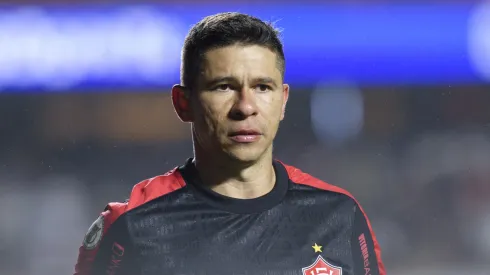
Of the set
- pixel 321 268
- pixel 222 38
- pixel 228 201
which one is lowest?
pixel 321 268

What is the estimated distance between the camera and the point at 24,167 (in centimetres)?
362

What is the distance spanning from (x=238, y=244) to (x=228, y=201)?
0.09 m

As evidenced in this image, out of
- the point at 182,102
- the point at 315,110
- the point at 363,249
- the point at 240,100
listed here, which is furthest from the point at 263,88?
the point at 315,110

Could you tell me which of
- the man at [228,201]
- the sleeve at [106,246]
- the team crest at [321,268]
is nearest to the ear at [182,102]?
the man at [228,201]

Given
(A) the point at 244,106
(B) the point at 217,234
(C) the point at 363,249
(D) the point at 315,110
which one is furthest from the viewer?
(D) the point at 315,110

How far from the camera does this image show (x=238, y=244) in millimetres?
1592

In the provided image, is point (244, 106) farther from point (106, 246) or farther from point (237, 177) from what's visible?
point (106, 246)

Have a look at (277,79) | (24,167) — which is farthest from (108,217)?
(24,167)

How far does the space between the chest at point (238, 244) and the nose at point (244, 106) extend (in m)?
0.23

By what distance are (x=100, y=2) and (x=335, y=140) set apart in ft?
4.85

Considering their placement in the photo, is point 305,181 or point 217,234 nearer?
point 217,234

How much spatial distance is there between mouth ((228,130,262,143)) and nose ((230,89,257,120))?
0.10 feet

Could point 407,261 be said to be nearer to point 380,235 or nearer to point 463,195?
point 380,235

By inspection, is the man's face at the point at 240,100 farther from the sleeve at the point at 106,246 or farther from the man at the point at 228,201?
the sleeve at the point at 106,246
